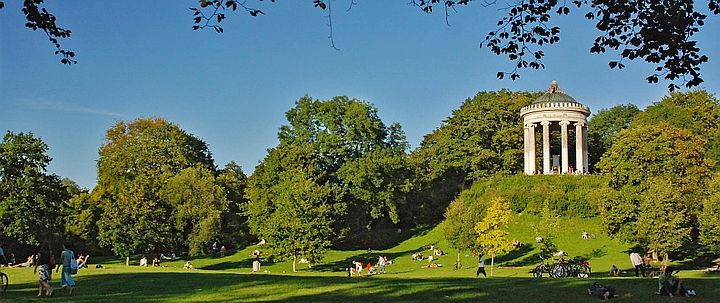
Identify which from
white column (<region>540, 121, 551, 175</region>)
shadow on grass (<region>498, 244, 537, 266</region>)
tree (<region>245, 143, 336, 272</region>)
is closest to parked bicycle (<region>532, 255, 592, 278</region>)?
shadow on grass (<region>498, 244, 537, 266</region>)

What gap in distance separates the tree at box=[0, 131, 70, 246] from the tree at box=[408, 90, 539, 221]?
31081 millimetres

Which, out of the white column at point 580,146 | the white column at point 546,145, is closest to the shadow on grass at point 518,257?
the white column at point 546,145

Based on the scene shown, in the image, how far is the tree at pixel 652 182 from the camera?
37.1 metres

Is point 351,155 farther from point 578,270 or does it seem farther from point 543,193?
point 578,270

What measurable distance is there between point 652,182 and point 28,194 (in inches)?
1575

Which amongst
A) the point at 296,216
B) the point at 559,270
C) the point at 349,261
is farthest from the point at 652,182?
the point at 296,216

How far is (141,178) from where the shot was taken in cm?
5303

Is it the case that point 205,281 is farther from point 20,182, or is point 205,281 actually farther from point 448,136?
point 448,136

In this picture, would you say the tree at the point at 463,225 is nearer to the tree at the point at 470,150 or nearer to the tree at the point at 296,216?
the tree at the point at 296,216

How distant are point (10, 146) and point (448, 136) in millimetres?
37745

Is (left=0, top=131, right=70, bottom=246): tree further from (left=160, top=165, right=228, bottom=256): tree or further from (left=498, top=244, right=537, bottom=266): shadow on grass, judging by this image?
(left=498, top=244, right=537, bottom=266): shadow on grass

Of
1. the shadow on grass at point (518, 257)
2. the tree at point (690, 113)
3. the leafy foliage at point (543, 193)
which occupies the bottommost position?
the shadow on grass at point (518, 257)

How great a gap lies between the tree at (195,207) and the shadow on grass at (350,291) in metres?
27.8

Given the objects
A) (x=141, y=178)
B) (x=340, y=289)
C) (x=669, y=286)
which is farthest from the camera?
(x=141, y=178)
